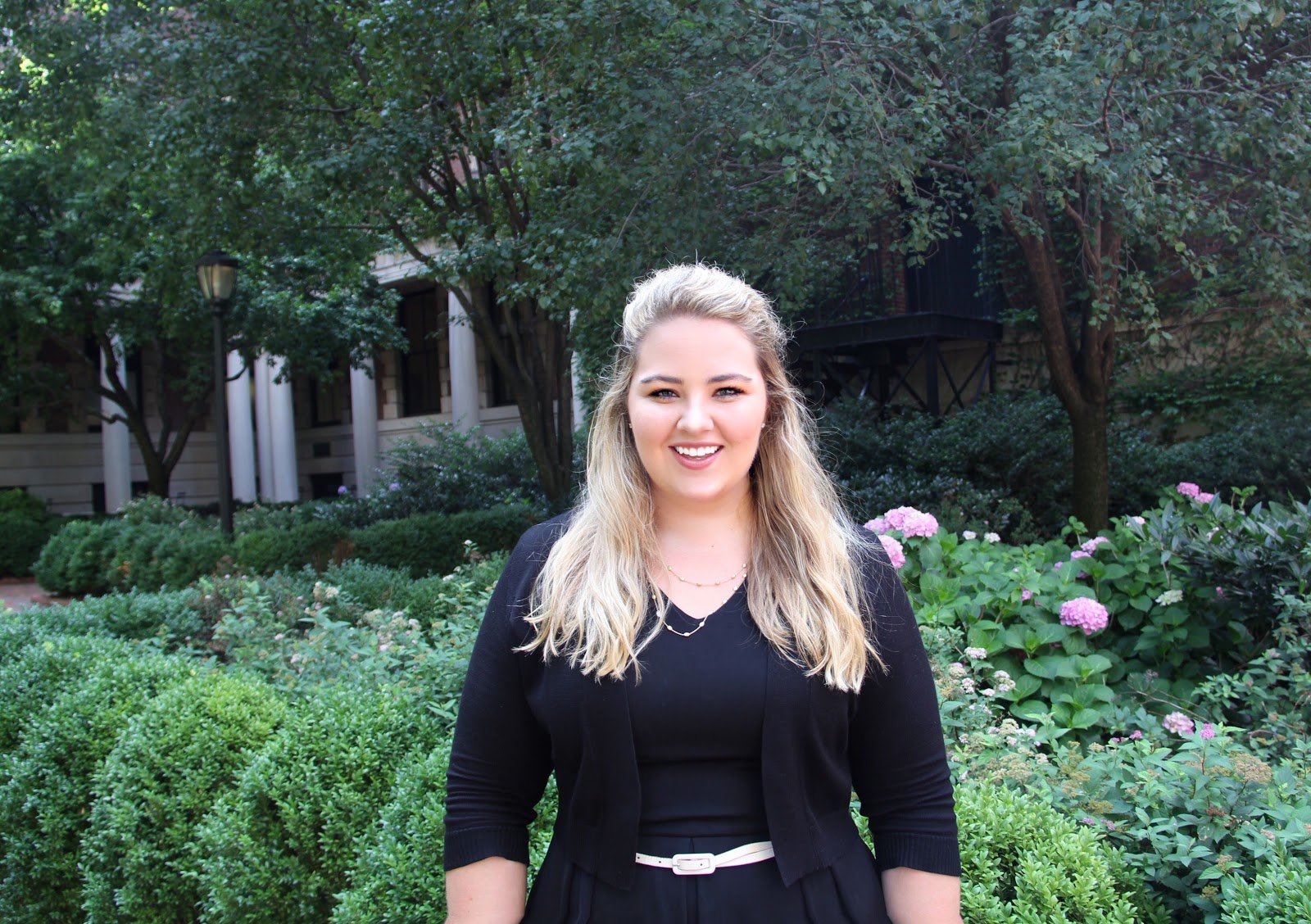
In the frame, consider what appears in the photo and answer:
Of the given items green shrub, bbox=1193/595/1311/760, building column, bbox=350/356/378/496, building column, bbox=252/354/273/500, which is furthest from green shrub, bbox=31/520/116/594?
green shrub, bbox=1193/595/1311/760

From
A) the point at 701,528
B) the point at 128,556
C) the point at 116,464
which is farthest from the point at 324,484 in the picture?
the point at 701,528

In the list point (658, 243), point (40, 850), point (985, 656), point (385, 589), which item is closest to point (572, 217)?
point (658, 243)

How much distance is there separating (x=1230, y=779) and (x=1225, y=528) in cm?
226

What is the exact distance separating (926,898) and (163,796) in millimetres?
2855

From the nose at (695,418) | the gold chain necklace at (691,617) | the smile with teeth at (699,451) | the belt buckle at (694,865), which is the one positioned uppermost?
the nose at (695,418)

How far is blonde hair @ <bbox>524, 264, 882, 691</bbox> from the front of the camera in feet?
5.83

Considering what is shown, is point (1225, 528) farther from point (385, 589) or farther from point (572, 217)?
point (385, 589)

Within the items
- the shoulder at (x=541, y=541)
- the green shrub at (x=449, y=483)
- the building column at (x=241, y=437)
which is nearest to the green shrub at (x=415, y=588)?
the shoulder at (x=541, y=541)

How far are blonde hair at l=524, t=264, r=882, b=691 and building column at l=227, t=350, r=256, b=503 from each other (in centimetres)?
2758

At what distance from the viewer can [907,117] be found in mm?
6410

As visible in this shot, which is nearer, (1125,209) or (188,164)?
(1125,209)

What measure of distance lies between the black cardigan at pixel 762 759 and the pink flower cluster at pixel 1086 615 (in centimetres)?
280

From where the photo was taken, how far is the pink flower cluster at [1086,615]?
14.3 feet

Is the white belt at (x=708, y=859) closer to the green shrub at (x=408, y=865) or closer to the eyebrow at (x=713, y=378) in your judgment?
the eyebrow at (x=713, y=378)
